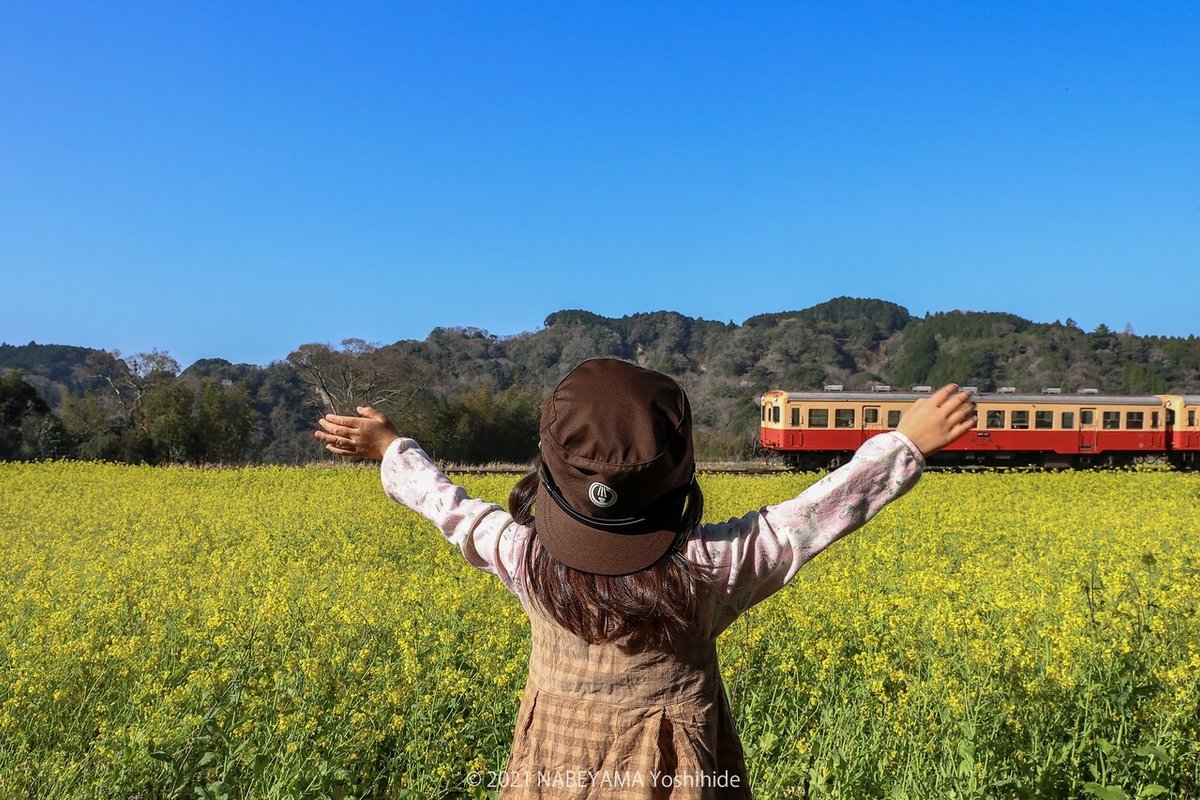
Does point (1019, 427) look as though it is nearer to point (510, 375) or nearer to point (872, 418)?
point (872, 418)

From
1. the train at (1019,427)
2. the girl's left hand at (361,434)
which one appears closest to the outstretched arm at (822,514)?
the girl's left hand at (361,434)

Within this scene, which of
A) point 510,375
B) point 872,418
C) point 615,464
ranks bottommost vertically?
point 615,464

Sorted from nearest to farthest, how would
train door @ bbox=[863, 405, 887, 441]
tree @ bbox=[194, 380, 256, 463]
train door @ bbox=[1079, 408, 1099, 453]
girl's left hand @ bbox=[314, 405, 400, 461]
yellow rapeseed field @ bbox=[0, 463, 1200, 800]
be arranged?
girl's left hand @ bbox=[314, 405, 400, 461] → yellow rapeseed field @ bbox=[0, 463, 1200, 800] → train door @ bbox=[863, 405, 887, 441] → train door @ bbox=[1079, 408, 1099, 453] → tree @ bbox=[194, 380, 256, 463]

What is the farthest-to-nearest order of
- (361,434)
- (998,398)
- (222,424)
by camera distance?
(222,424)
(998,398)
(361,434)

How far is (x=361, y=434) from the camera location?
2.01 meters

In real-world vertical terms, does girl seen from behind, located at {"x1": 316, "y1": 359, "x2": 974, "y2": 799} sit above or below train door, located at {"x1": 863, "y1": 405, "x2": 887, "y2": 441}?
below

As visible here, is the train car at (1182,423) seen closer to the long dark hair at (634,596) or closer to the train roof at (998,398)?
the train roof at (998,398)

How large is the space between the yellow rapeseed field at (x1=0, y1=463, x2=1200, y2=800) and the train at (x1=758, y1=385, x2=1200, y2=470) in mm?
17111

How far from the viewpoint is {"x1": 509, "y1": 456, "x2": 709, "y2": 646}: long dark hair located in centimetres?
154

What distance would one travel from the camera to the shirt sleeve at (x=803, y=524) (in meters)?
1.56

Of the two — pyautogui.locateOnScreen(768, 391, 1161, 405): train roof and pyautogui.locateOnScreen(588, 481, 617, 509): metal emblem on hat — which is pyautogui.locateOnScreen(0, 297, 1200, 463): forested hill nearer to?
pyautogui.locateOnScreen(588, 481, 617, 509): metal emblem on hat

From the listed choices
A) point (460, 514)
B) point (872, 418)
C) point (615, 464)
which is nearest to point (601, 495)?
point (615, 464)

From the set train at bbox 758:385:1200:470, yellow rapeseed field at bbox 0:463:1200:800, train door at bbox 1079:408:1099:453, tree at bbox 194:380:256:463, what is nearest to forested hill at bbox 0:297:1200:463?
tree at bbox 194:380:256:463

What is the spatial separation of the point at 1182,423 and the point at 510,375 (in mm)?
29345
